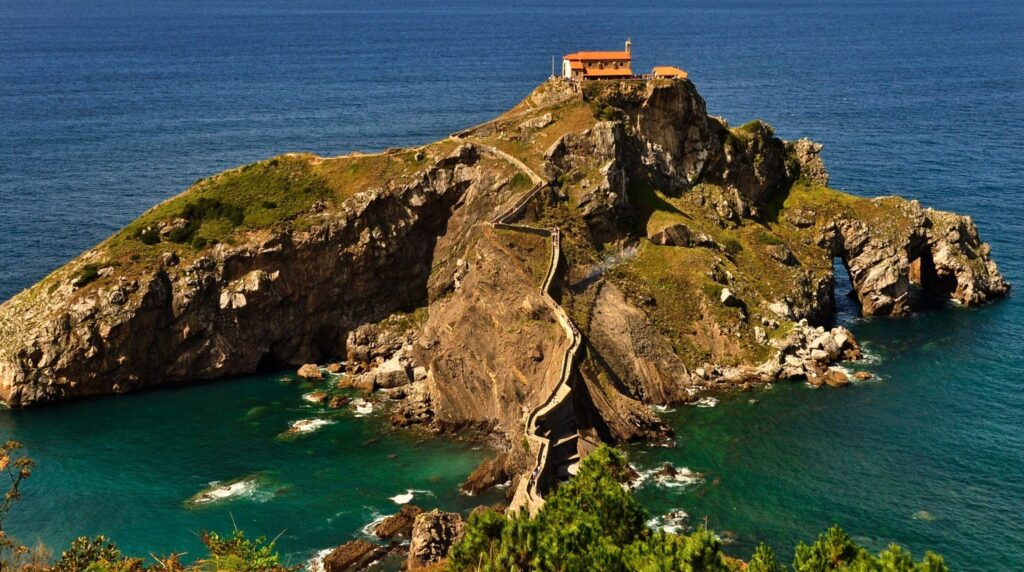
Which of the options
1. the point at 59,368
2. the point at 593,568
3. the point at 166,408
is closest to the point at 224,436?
the point at 166,408

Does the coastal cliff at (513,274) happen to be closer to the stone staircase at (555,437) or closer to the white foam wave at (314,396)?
the stone staircase at (555,437)

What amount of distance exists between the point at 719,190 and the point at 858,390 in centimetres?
4060

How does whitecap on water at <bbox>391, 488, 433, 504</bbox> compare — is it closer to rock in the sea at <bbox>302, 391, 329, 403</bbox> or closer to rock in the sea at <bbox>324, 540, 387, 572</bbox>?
rock in the sea at <bbox>324, 540, 387, 572</bbox>

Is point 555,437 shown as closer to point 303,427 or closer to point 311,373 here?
point 303,427

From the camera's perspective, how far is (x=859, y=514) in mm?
80062

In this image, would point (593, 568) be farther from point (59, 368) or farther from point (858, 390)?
point (59, 368)

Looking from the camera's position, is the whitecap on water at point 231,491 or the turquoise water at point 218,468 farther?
the whitecap on water at point 231,491

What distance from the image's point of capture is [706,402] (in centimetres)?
10262

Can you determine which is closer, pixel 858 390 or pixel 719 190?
pixel 858 390

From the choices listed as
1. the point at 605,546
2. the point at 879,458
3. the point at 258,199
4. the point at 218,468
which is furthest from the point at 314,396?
the point at 605,546

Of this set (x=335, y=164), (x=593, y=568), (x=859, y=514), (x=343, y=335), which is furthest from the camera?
(x=335, y=164)

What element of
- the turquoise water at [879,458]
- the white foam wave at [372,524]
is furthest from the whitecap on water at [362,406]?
the turquoise water at [879,458]

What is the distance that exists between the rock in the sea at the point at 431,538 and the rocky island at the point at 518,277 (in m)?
13.8

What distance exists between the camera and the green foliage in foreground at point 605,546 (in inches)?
2015
